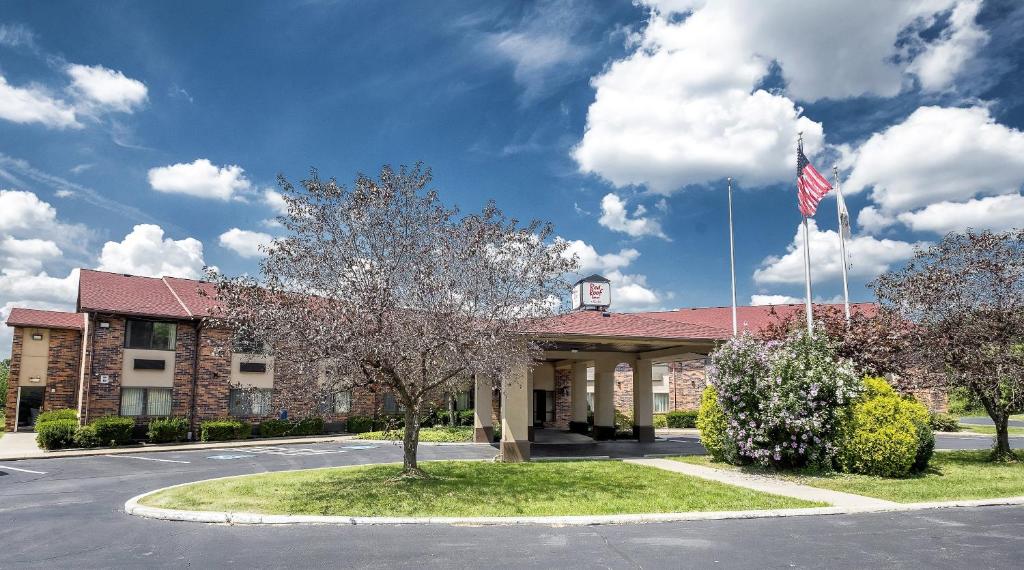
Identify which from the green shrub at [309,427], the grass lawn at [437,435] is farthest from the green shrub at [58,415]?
the grass lawn at [437,435]

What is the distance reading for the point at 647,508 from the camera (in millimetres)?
12539

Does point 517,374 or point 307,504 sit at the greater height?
point 517,374

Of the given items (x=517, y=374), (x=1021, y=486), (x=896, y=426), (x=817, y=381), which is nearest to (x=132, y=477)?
(x=517, y=374)

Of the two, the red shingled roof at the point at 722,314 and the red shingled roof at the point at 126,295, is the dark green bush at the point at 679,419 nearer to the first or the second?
the red shingled roof at the point at 722,314

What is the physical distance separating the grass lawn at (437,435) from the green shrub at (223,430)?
18.0 feet

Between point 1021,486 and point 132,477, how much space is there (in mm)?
23217

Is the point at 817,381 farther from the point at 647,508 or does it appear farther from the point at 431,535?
the point at 431,535

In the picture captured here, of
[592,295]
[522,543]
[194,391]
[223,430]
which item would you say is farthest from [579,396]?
[522,543]

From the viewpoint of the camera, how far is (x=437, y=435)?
3072 cm

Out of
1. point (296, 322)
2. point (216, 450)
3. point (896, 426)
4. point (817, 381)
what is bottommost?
point (216, 450)

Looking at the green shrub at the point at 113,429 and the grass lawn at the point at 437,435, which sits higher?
the green shrub at the point at 113,429

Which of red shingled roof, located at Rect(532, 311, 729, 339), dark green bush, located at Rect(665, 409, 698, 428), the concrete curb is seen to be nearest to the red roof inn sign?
red shingled roof, located at Rect(532, 311, 729, 339)

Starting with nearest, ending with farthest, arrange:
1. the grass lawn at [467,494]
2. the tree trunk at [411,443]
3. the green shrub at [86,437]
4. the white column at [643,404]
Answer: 1. the grass lawn at [467,494]
2. the tree trunk at [411,443]
3. the green shrub at [86,437]
4. the white column at [643,404]

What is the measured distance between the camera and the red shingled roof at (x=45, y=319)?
35.1 metres
